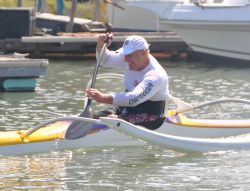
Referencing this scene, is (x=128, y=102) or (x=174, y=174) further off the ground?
(x=128, y=102)

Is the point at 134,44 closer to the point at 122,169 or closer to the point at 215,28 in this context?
the point at 122,169

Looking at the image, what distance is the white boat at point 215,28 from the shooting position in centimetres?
2127

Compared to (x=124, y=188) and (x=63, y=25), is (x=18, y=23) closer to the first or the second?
(x=63, y=25)

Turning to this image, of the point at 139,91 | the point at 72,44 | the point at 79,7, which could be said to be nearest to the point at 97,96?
the point at 139,91

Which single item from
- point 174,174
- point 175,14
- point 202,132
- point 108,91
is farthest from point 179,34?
point 174,174

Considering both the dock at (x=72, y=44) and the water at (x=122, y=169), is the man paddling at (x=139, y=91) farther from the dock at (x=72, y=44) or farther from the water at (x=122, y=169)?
the dock at (x=72, y=44)

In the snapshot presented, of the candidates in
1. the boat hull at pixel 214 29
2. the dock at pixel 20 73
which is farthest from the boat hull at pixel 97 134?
the boat hull at pixel 214 29

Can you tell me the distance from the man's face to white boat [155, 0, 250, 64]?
11.5 m

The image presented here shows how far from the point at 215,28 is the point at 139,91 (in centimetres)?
1235

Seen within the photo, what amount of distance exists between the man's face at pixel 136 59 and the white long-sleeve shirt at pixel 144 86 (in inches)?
2.6

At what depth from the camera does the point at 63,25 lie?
84.0ft

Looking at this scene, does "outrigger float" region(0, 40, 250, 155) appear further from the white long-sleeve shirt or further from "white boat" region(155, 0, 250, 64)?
"white boat" region(155, 0, 250, 64)

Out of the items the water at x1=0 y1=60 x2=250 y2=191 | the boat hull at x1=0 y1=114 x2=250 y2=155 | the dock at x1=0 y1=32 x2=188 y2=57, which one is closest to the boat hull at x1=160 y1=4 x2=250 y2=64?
the dock at x1=0 y1=32 x2=188 y2=57

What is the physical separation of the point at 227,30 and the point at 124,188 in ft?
43.6
